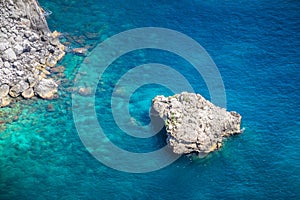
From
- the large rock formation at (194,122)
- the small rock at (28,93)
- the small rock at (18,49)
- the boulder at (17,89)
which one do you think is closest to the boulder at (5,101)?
the boulder at (17,89)

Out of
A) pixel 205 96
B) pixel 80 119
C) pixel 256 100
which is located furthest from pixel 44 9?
pixel 256 100

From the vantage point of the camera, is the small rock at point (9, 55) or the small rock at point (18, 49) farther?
the small rock at point (18, 49)

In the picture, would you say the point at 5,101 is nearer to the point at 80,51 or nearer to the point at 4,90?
the point at 4,90

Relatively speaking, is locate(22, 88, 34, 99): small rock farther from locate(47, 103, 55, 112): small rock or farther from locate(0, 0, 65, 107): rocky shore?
locate(47, 103, 55, 112): small rock

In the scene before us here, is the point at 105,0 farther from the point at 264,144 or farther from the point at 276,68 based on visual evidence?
the point at 264,144

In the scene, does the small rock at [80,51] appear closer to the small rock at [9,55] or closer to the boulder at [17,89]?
the small rock at [9,55]

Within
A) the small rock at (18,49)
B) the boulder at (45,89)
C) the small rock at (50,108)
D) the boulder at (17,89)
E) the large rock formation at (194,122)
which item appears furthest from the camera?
the small rock at (18,49)
